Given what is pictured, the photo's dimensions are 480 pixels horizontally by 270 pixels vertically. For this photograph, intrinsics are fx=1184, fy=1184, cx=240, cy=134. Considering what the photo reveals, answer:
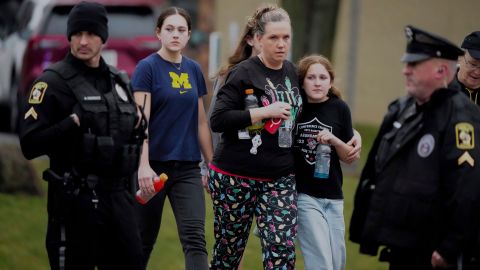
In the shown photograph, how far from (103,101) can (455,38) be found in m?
16.8

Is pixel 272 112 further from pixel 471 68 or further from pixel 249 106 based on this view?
pixel 471 68

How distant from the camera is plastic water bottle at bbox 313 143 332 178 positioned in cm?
723

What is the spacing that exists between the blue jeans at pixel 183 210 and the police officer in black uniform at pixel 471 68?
1836 mm

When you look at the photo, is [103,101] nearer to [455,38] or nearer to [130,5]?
[130,5]

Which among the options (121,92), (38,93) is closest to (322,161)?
(121,92)

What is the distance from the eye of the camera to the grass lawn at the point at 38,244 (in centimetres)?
973

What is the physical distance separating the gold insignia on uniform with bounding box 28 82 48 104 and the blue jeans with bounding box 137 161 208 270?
1555 millimetres

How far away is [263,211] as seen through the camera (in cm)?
720

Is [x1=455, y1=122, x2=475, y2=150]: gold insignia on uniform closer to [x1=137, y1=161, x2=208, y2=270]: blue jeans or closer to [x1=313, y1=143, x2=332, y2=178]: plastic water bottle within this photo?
[x1=313, y1=143, x2=332, y2=178]: plastic water bottle

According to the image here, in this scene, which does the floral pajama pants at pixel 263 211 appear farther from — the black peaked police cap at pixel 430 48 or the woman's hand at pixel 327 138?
the black peaked police cap at pixel 430 48

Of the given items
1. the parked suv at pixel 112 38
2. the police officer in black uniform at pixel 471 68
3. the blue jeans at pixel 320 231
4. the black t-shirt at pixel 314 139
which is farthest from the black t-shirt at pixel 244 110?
the parked suv at pixel 112 38

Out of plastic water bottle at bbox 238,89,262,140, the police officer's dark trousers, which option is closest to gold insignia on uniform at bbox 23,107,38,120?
the police officer's dark trousers

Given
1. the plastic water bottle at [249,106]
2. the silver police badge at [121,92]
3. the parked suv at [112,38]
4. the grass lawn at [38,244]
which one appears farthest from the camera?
the parked suv at [112,38]

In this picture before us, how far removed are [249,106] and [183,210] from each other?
93 centimetres
